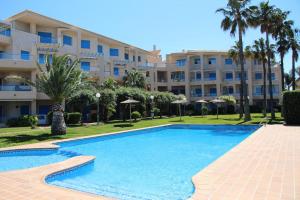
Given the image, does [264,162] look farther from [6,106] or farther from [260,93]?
[260,93]

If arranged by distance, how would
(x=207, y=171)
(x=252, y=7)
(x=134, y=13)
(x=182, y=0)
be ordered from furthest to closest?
(x=252, y=7) → (x=134, y=13) → (x=182, y=0) → (x=207, y=171)

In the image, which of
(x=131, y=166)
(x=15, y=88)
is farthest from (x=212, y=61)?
(x=131, y=166)

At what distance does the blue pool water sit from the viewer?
26.6 feet

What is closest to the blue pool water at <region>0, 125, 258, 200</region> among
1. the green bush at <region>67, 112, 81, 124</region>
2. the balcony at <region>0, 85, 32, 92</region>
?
the green bush at <region>67, 112, 81, 124</region>

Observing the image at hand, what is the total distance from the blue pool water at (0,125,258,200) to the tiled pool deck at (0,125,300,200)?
2.07 feet

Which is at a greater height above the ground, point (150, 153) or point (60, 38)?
point (60, 38)

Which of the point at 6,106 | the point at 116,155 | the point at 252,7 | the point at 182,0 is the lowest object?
the point at 116,155

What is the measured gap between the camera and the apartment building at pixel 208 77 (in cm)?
5222

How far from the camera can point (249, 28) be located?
1204 inches

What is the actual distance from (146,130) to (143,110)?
488 inches

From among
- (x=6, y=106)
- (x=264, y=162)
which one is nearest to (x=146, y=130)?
(x=264, y=162)

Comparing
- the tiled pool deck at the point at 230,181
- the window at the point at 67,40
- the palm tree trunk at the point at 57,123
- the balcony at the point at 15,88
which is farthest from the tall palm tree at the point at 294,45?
the balcony at the point at 15,88

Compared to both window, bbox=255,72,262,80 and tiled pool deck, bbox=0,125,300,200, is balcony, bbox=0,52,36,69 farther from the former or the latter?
window, bbox=255,72,262,80

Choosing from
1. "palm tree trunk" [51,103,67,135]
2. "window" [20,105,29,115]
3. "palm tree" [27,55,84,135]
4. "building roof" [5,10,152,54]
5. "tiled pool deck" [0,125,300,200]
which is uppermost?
"building roof" [5,10,152,54]
